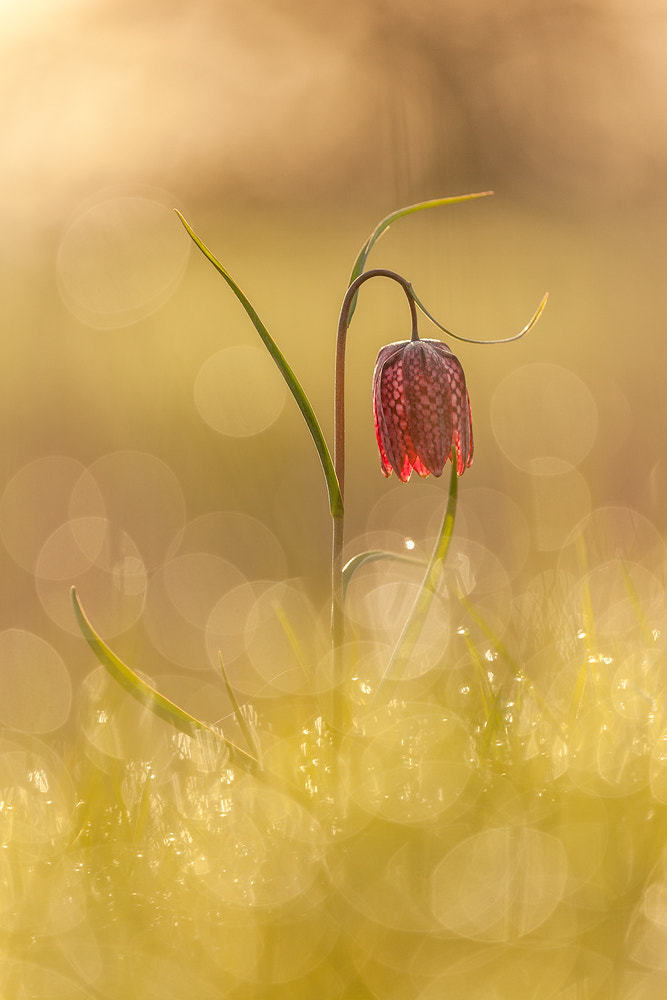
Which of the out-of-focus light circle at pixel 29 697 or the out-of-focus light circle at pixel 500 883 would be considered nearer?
the out-of-focus light circle at pixel 500 883

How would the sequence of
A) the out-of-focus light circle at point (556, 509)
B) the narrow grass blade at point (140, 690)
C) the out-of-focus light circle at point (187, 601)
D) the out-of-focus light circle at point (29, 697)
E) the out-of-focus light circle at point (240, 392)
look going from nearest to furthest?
the narrow grass blade at point (140, 690) → the out-of-focus light circle at point (29, 697) → the out-of-focus light circle at point (556, 509) → the out-of-focus light circle at point (187, 601) → the out-of-focus light circle at point (240, 392)

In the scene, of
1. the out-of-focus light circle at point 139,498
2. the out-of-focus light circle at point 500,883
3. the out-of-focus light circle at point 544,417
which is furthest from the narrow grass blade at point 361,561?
the out-of-focus light circle at point 139,498

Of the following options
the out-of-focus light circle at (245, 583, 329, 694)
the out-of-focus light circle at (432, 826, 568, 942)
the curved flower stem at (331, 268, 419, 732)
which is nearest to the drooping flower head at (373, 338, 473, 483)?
the curved flower stem at (331, 268, 419, 732)

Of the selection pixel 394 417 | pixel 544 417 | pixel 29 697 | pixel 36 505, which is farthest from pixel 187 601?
pixel 544 417

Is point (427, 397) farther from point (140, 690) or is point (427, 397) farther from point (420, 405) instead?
point (140, 690)

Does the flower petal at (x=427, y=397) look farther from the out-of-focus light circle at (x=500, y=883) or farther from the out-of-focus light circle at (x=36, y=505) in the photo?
the out-of-focus light circle at (x=36, y=505)

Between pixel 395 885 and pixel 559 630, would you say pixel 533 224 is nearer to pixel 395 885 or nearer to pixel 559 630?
pixel 559 630

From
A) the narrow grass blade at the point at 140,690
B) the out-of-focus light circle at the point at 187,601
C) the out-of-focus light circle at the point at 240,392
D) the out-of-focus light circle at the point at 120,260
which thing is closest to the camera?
the narrow grass blade at the point at 140,690

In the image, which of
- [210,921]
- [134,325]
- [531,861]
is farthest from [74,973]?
[134,325]
